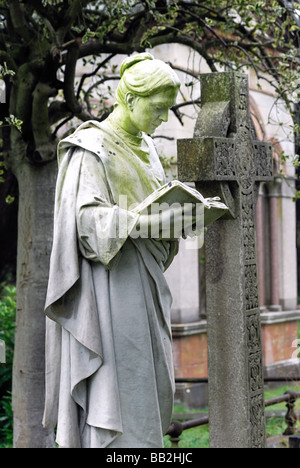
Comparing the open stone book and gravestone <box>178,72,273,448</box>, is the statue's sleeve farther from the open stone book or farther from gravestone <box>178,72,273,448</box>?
gravestone <box>178,72,273,448</box>

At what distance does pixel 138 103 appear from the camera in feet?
9.52

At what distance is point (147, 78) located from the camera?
2.85 metres

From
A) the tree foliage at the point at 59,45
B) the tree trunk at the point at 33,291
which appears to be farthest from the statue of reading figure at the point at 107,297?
the tree trunk at the point at 33,291

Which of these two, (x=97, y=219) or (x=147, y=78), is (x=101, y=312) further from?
(x=147, y=78)

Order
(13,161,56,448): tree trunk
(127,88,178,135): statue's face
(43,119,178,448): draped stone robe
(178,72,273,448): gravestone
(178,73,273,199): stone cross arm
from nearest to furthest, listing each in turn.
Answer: (43,119,178,448): draped stone robe < (127,88,178,135): statue's face < (178,73,273,199): stone cross arm < (178,72,273,448): gravestone < (13,161,56,448): tree trunk

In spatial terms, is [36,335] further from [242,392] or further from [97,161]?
[97,161]

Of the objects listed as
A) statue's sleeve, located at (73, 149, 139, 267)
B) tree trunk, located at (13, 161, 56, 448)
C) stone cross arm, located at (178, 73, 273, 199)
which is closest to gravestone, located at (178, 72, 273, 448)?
stone cross arm, located at (178, 73, 273, 199)

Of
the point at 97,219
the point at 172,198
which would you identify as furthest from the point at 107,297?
the point at 172,198

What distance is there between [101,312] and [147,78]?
849mm

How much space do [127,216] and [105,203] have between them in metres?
0.10

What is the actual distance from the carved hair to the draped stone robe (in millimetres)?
201

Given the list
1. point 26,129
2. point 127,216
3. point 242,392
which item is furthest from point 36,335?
point 127,216

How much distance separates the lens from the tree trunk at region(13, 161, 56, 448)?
6.71 m

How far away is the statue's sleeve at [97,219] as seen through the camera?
269 centimetres
